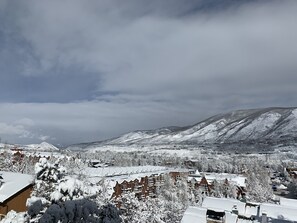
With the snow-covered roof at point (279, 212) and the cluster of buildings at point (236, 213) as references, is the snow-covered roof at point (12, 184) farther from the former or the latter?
the snow-covered roof at point (279, 212)

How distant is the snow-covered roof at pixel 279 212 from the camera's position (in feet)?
115

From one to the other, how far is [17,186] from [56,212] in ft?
72.9

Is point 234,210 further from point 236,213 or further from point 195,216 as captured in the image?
point 195,216

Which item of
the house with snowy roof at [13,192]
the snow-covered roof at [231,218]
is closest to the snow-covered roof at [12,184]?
the house with snowy roof at [13,192]

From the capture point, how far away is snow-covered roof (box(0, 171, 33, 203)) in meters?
29.5

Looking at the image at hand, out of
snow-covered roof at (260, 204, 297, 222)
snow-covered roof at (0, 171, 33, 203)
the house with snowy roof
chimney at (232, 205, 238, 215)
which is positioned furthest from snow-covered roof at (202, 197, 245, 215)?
snow-covered roof at (0, 171, 33, 203)

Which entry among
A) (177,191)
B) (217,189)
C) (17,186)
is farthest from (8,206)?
(217,189)

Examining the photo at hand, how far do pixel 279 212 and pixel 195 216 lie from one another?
369 inches

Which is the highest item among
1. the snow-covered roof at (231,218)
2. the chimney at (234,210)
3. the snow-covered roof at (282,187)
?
the chimney at (234,210)

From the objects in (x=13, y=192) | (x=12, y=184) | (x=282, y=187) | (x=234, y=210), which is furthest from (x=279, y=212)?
(x=282, y=187)

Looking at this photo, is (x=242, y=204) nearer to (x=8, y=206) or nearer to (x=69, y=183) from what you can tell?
(x=8, y=206)

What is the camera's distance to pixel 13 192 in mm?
29797

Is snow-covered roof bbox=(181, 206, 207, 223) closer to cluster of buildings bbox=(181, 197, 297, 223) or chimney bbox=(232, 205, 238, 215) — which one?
cluster of buildings bbox=(181, 197, 297, 223)

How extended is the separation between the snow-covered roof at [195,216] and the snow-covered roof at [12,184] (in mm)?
15363
